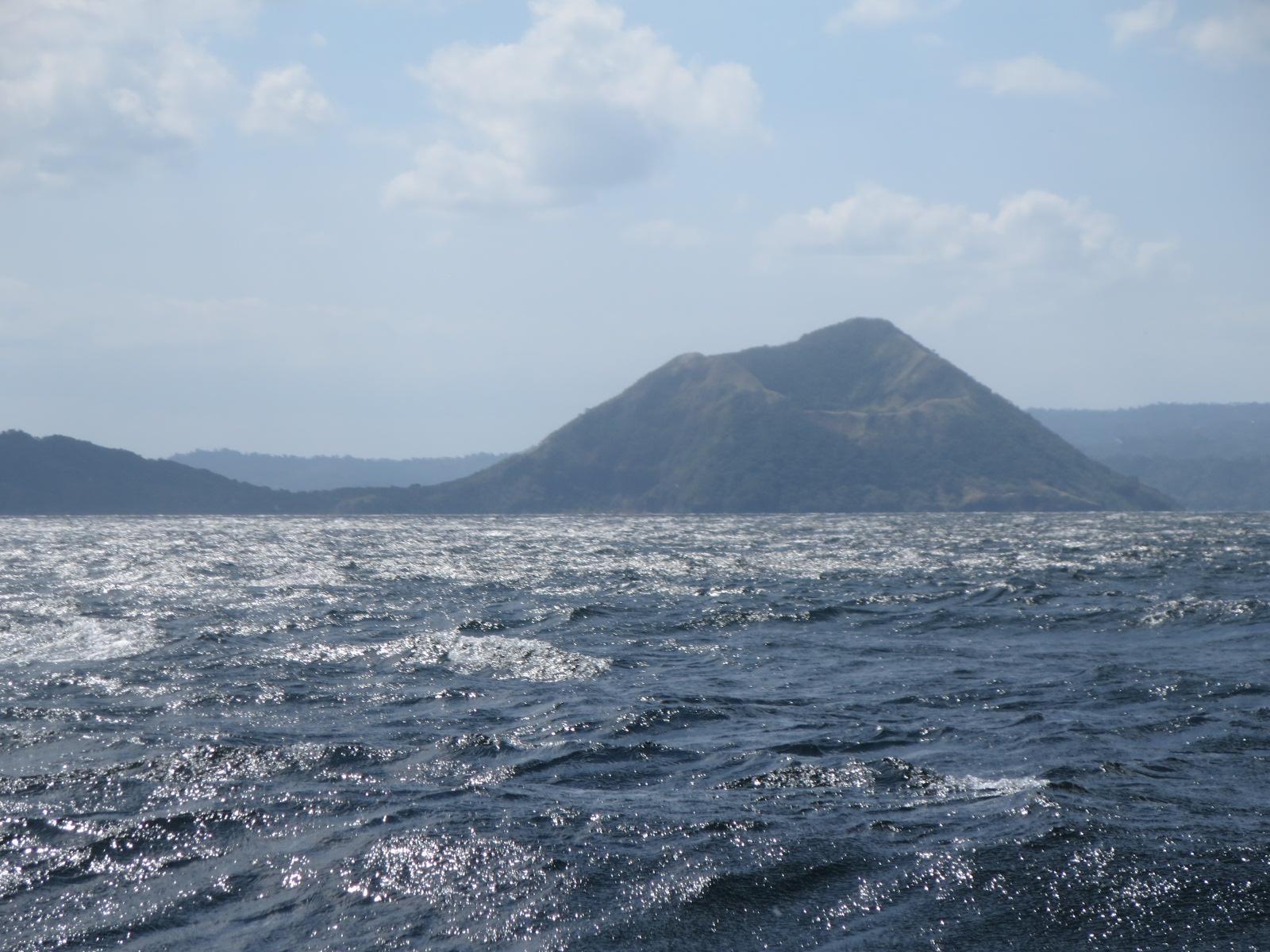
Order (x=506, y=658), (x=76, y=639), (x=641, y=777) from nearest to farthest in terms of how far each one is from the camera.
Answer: (x=641, y=777) < (x=506, y=658) < (x=76, y=639)

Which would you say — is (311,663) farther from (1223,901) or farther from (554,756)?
(1223,901)

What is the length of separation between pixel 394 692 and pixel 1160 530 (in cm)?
10420

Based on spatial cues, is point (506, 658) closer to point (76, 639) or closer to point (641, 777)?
point (641, 777)

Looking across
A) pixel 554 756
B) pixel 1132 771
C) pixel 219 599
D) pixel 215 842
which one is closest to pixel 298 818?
pixel 215 842

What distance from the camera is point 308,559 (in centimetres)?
7006

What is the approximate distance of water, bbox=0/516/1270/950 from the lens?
35.2 feet

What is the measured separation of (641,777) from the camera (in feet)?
52.4

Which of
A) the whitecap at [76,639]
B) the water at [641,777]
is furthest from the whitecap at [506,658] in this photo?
the whitecap at [76,639]

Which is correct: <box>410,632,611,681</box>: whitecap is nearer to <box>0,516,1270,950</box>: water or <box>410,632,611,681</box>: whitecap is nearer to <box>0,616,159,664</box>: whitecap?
<box>0,516,1270,950</box>: water

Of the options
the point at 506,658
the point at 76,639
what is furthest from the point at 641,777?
the point at 76,639

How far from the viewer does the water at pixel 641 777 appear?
35.2 feet

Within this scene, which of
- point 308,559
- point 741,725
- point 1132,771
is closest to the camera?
point 1132,771

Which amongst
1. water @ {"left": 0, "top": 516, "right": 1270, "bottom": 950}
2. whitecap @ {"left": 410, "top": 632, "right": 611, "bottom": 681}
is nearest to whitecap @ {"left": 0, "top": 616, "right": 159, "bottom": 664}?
water @ {"left": 0, "top": 516, "right": 1270, "bottom": 950}

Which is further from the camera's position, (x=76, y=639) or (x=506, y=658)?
(x=76, y=639)
